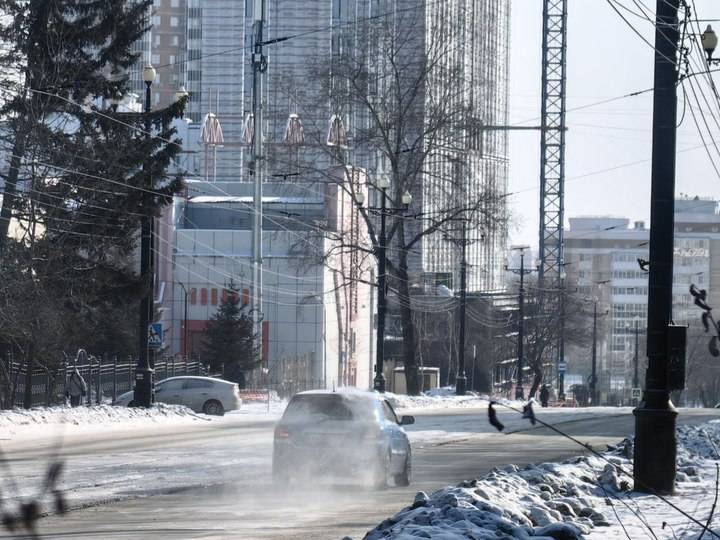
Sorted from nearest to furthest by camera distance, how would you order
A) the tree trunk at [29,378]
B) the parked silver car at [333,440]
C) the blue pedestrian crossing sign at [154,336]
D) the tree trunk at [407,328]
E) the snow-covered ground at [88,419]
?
the parked silver car at [333,440] < the snow-covered ground at [88,419] < the blue pedestrian crossing sign at [154,336] < the tree trunk at [29,378] < the tree trunk at [407,328]

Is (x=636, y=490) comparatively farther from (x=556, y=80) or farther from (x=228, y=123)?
(x=228, y=123)

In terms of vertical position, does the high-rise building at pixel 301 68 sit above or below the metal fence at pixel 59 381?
above

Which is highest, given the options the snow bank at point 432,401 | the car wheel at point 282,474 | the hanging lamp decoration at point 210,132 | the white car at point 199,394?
the hanging lamp decoration at point 210,132

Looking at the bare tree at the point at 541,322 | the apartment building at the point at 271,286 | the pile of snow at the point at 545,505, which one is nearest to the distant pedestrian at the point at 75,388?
the pile of snow at the point at 545,505

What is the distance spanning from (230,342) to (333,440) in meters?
51.9

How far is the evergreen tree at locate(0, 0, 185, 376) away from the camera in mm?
40062

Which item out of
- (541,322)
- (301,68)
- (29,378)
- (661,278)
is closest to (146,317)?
(29,378)

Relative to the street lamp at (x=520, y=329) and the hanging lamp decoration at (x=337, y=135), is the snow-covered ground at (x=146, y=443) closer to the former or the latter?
the hanging lamp decoration at (x=337, y=135)

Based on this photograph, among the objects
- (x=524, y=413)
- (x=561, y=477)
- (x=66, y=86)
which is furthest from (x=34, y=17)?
(x=524, y=413)

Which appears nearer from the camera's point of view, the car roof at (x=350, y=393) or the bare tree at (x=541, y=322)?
the car roof at (x=350, y=393)

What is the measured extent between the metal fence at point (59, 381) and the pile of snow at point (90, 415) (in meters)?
5.39

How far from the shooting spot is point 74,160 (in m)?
42.6

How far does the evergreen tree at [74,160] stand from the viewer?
40.1 m

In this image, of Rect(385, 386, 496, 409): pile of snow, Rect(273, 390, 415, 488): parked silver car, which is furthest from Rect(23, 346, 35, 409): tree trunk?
Rect(273, 390, 415, 488): parked silver car
